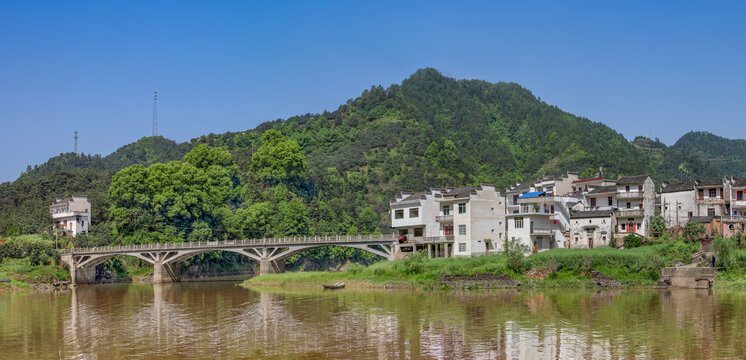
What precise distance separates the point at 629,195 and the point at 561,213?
633 centimetres

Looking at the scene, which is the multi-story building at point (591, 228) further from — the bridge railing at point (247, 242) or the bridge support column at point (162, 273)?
the bridge support column at point (162, 273)

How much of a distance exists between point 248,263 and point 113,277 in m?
20.0

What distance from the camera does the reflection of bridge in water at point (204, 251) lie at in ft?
237

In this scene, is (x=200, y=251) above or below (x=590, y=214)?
below

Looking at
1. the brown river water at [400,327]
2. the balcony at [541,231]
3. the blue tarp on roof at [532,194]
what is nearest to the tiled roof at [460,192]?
the blue tarp on roof at [532,194]

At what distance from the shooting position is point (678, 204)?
61.5 metres

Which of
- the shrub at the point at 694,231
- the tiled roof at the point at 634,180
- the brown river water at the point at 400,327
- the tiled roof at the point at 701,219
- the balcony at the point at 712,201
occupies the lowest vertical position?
the brown river water at the point at 400,327

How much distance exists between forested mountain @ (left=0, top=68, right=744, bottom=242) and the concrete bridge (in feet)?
24.9

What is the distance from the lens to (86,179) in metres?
119

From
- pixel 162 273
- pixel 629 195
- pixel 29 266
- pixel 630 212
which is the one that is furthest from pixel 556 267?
pixel 29 266

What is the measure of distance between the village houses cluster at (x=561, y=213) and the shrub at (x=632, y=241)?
200 centimetres

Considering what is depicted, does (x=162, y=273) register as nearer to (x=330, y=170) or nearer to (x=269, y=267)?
(x=269, y=267)

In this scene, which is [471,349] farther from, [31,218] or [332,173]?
[332,173]

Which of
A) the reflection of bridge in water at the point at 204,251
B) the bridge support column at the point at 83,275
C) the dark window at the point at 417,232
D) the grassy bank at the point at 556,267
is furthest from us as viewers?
the bridge support column at the point at 83,275
